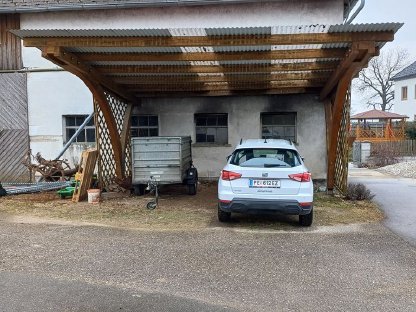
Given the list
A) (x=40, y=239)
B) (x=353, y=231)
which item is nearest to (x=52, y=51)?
(x=40, y=239)

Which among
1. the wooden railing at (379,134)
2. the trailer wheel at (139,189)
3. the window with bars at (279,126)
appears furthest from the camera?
the wooden railing at (379,134)

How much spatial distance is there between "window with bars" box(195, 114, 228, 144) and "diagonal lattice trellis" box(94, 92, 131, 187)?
8.40 feet

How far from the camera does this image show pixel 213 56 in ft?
27.6

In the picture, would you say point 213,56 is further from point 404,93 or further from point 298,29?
point 404,93

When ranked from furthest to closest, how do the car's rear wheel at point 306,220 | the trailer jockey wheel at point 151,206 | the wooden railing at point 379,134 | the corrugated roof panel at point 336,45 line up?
1. the wooden railing at point 379,134
2. the trailer jockey wheel at point 151,206
3. the corrugated roof panel at point 336,45
4. the car's rear wheel at point 306,220

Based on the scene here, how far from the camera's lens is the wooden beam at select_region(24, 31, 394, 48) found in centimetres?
705

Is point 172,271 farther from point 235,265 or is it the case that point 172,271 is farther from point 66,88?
point 66,88

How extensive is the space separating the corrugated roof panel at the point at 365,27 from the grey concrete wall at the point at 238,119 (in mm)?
5977

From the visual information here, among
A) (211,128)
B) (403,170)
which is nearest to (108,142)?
(211,128)

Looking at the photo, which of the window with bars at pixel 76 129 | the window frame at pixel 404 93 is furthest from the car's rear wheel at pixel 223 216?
the window frame at pixel 404 93

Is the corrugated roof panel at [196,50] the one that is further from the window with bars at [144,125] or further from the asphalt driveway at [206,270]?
the window with bars at [144,125]

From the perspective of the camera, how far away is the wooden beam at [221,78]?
10.5m

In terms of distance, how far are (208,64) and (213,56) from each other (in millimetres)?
1102

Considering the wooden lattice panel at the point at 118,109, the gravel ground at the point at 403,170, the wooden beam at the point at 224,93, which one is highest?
the wooden beam at the point at 224,93
